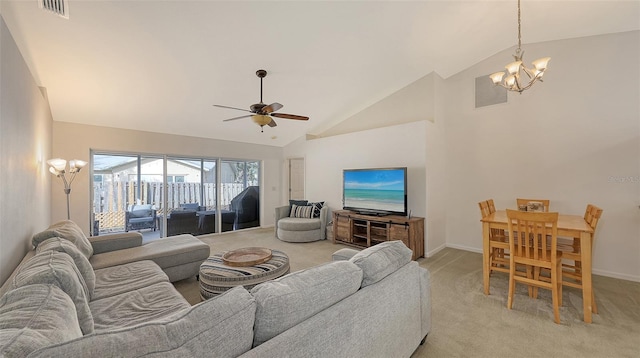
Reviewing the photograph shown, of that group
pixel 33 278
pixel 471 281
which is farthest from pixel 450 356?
pixel 33 278

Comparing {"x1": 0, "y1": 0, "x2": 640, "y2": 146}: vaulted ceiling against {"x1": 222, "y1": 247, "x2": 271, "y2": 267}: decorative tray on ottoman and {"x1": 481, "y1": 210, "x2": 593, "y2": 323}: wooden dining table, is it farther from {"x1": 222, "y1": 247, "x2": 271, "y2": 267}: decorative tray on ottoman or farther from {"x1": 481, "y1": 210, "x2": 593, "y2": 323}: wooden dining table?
{"x1": 481, "y1": 210, "x2": 593, "y2": 323}: wooden dining table

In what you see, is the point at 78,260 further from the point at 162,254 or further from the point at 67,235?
the point at 162,254

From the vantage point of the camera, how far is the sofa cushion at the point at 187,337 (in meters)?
0.74

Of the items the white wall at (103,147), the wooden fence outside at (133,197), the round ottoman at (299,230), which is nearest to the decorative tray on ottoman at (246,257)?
the round ottoman at (299,230)

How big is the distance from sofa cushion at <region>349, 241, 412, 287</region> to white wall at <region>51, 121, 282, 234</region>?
205 inches

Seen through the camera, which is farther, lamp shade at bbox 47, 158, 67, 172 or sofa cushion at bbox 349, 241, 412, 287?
lamp shade at bbox 47, 158, 67, 172

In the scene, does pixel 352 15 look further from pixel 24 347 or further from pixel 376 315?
pixel 24 347

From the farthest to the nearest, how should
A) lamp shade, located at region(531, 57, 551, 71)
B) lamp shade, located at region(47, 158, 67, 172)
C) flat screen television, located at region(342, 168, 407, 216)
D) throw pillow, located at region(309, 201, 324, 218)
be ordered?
throw pillow, located at region(309, 201, 324, 218), flat screen television, located at region(342, 168, 407, 216), lamp shade, located at region(47, 158, 67, 172), lamp shade, located at region(531, 57, 551, 71)

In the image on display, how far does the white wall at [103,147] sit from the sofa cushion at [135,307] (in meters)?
3.65

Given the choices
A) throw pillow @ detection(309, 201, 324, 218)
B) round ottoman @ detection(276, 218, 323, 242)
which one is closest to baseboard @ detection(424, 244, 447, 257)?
round ottoman @ detection(276, 218, 323, 242)

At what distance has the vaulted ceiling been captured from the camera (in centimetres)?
273

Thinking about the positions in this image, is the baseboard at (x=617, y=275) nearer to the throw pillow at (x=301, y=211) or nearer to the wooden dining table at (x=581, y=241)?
the wooden dining table at (x=581, y=241)

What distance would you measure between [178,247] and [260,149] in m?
4.02

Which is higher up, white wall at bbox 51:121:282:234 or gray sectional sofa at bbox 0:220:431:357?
white wall at bbox 51:121:282:234
